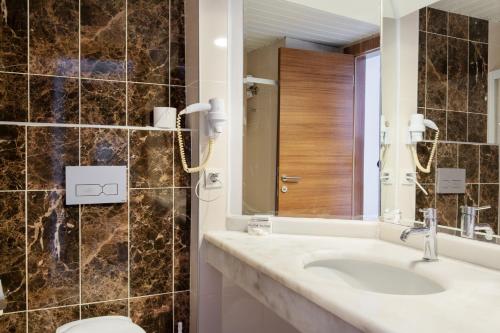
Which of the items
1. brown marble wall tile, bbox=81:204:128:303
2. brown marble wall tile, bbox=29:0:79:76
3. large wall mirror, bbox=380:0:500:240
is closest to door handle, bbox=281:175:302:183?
large wall mirror, bbox=380:0:500:240

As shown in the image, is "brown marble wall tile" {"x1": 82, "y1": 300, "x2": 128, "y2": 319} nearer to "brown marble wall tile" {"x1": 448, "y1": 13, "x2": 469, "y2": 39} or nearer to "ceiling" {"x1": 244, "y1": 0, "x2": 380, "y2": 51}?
"ceiling" {"x1": 244, "y1": 0, "x2": 380, "y2": 51}

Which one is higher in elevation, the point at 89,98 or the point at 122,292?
the point at 89,98

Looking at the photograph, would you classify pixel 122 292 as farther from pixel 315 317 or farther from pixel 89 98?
pixel 315 317

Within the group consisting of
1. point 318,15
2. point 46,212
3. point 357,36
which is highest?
point 318,15

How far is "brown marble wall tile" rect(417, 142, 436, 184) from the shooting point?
4.24 feet

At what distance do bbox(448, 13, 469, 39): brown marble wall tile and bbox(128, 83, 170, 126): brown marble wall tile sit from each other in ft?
3.96

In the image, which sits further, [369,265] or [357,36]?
[357,36]

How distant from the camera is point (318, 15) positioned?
180 centimetres

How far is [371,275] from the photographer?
4.22 ft

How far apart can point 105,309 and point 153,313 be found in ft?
0.71

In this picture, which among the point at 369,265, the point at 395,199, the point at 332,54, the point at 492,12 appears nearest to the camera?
the point at 492,12

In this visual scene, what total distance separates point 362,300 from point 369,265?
478 mm

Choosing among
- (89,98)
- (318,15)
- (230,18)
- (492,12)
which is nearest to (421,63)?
(492,12)

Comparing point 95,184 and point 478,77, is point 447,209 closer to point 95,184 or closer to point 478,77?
point 478,77
